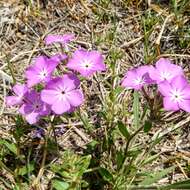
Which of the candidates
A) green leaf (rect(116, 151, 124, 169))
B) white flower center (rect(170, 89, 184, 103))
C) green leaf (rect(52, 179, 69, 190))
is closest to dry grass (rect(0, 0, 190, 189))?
green leaf (rect(116, 151, 124, 169))

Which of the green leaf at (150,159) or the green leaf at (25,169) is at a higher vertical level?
the green leaf at (150,159)

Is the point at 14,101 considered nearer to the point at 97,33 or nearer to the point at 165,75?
the point at 165,75

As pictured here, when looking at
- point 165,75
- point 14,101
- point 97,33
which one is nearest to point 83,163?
point 14,101

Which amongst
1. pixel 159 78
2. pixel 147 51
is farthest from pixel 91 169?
pixel 147 51

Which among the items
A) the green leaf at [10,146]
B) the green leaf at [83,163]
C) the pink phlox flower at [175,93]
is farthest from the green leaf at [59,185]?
the pink phlox flower at [175,93]

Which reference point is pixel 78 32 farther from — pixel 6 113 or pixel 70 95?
pixel 70 95

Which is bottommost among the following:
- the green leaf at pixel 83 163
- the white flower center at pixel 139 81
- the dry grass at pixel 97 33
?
the green leaf at pixel 83 163

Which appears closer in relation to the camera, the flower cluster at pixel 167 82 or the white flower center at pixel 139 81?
the flower cluster at pixel 167 82

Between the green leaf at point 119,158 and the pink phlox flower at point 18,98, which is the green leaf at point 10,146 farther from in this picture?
the green leaf at point 119,158
